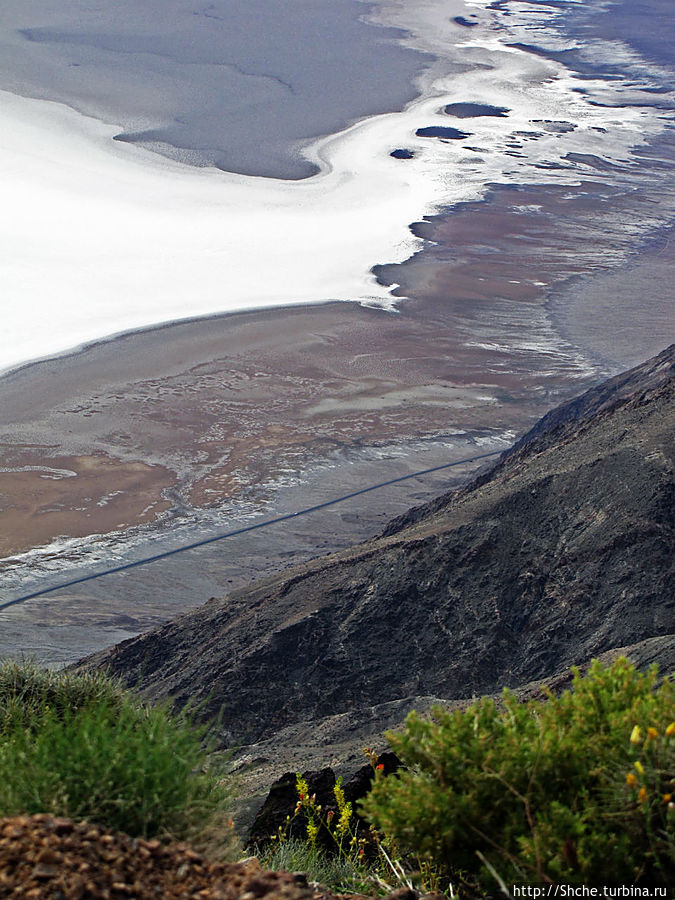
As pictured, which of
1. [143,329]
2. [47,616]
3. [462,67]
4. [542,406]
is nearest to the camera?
[47,616]

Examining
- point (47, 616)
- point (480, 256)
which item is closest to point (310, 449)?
point (47, 616)

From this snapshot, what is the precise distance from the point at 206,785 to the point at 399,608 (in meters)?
5.58

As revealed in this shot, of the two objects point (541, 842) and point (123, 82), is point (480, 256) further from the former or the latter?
point (541, 842)

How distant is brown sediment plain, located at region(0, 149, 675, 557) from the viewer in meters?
16.3

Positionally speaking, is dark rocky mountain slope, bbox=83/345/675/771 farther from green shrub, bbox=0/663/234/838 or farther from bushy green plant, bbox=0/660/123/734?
green shrub, bbox=0/663/234/838

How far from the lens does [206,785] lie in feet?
10.5

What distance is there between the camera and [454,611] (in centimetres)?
849

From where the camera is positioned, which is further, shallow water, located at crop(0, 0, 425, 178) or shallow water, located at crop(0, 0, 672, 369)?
shallow water, located at crop(0, 0, 425, 178)

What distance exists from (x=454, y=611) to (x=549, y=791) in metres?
5.64

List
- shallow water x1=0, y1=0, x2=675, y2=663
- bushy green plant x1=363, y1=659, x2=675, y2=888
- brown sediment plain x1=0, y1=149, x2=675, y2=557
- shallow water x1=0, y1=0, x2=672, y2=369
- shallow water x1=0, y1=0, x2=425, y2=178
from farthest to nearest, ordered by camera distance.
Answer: shallow water x1=0, y1=0, x2=425, y2=178, shallow water x1=0, y1=0, x2=672, y2=369, brown sediment plain x1=0, y1=149, x2=675, y2=557, shallow water x1=0, y1=0, x2=675, y2=663, bushy green plant x1=363, y1=659, x2=675, y2=888

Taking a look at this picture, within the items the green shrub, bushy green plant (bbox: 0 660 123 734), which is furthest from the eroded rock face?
the green shrub

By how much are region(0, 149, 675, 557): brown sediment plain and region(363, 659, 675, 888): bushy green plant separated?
12.0 metres

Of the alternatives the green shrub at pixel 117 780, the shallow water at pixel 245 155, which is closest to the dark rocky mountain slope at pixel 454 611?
the green shrub at pixel 117 780

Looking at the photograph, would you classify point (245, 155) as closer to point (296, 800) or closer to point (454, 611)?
point (454, 611)
